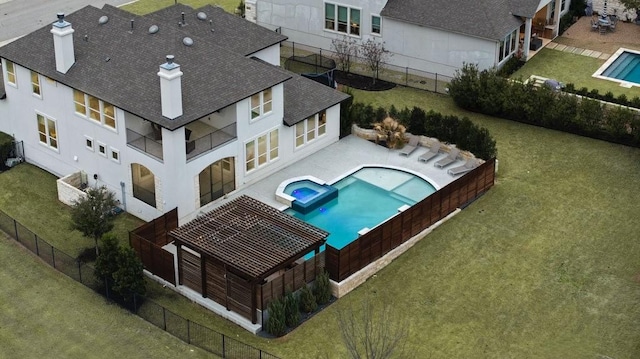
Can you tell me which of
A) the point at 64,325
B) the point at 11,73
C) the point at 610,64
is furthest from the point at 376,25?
the point at 64,325

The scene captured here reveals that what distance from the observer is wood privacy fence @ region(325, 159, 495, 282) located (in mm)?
42719

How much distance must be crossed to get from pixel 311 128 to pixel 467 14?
13.5 metres

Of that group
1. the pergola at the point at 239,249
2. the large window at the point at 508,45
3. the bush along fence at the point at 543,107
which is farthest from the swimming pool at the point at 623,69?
the pergola at the point at 239,249

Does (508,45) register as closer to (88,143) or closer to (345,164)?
(345,164)

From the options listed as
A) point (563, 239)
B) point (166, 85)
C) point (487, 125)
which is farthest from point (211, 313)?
point (487, 125)

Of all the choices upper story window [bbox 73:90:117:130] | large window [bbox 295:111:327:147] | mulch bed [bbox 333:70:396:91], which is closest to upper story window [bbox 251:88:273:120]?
large window [bbox 295:111:327:147]

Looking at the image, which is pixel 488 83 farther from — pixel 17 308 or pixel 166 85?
pixel 17 308

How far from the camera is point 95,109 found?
158 feet

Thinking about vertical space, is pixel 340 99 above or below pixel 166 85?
below

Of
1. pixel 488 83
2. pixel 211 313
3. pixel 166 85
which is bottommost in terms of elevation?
pixel 211 313

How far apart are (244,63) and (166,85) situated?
5.98 meters

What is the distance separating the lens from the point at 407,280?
43.8 m

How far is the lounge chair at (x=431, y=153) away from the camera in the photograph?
174 ft

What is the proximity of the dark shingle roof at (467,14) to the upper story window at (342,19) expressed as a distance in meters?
2.34
